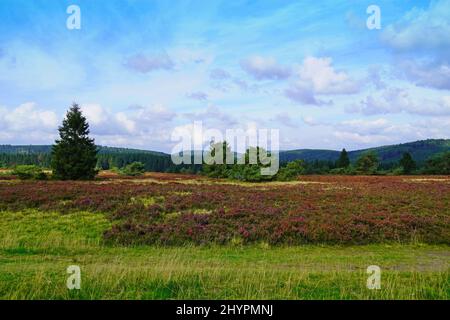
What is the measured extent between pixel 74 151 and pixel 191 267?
3479 centimetres

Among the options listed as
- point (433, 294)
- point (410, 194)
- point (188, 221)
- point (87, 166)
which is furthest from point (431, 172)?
point (433, 294)

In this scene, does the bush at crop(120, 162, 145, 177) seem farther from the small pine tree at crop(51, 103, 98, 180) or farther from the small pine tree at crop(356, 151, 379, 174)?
the small pine tree at crop(356, 151, 379, 174)

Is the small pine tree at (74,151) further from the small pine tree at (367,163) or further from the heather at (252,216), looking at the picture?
the small pine tree at (367,163)

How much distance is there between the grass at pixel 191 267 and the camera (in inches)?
277

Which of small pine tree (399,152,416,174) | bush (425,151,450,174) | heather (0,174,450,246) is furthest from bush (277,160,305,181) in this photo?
small pine tree (399,152,416,174)

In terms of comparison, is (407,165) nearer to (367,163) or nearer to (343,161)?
(343,161)

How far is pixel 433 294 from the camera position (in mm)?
7070

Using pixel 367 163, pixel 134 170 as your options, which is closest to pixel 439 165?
pixel 367 163

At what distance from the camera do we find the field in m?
7.33

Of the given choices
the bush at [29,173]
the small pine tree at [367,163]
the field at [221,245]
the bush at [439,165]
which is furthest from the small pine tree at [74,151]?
the bush at [439,165]

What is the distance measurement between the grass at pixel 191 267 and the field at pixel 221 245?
35 mm

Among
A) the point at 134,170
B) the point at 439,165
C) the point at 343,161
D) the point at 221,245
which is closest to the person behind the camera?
the point at 221,245

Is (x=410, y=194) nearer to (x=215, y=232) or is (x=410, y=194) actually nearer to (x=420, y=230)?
(x=420, y=230)

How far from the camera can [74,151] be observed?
134 ft
